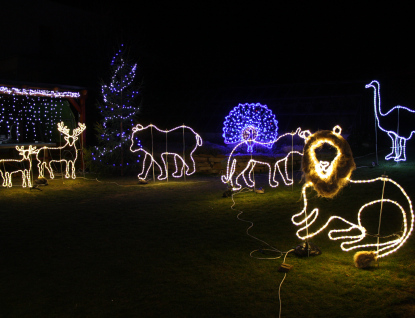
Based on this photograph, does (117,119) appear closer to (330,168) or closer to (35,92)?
(35,92)

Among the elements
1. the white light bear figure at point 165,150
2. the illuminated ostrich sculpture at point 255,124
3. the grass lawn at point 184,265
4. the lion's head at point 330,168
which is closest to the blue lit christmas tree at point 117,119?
the white light bear figure at point 165,150

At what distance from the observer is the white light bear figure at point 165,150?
14.1m

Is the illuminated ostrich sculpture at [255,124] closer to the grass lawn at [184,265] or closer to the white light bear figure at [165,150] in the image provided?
the white light bear figure at [165,150]

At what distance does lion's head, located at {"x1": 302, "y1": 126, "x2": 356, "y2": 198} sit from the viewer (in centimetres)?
578

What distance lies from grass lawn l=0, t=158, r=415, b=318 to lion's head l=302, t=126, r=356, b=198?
973 mm

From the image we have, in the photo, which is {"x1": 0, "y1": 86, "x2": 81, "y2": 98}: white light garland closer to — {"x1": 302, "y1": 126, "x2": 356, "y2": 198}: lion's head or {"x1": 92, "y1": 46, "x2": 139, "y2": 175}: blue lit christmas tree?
{"x1": 92, "y1": 46, "x2": 139, "y2": 175}: blue lit christmas tree

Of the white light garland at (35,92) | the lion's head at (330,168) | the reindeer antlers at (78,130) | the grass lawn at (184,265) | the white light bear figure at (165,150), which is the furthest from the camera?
the white light garland at (35,92)

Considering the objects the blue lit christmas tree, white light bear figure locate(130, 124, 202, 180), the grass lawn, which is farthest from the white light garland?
the grass lawn

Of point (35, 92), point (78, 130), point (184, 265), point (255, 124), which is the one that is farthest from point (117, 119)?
point (184, 265)

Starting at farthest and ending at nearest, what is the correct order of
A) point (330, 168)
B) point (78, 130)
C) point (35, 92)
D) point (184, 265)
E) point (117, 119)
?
point (35, 92) → point (117, 119) → point (78, 130) → point (330, 168) → point (184, 265)

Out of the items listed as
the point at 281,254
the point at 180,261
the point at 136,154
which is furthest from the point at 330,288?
the point at 136,154

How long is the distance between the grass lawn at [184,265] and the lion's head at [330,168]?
97 centimetres

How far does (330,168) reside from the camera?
5855mm

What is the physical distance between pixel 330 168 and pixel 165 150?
42.4ft
